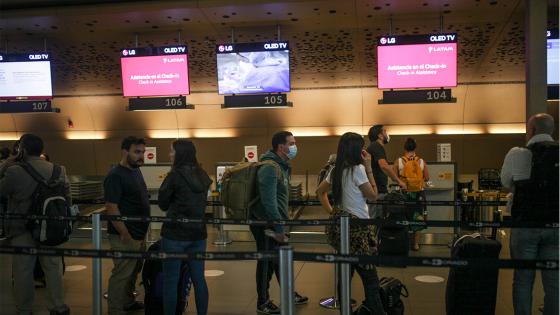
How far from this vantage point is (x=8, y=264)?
6492mm

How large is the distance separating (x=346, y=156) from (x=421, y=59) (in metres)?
3.36

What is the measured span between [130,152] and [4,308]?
212 centimetres

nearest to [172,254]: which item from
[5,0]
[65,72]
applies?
[5,0]

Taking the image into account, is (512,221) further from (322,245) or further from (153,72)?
(153,72)

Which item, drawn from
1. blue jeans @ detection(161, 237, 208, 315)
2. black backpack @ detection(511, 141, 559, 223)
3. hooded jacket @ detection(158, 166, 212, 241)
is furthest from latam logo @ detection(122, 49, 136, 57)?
black backpack @ detection(511, 141, 559, 223)

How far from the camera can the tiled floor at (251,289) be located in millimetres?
4641

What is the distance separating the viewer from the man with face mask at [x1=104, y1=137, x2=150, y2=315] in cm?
411

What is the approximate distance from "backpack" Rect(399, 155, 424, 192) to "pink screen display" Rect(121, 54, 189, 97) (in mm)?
3389

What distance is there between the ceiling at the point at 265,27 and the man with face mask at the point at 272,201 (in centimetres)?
235

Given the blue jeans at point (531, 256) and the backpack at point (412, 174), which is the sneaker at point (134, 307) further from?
the backpack at point (412, 174)

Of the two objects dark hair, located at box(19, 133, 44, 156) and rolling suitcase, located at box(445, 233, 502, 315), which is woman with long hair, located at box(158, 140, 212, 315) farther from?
rolling suitcase, located at box(445, 233, 502, 315)

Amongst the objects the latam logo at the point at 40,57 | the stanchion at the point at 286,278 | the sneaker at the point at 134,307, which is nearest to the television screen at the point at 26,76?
the latam logo at the point at 40,57

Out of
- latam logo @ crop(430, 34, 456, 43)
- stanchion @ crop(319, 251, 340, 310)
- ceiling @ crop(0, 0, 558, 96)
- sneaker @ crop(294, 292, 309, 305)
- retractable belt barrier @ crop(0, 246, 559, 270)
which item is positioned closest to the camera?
retractable belt barrier @ crop(0, 246, 559, 270)

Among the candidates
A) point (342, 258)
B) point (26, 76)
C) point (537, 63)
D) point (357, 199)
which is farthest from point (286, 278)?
point (26, 76)
